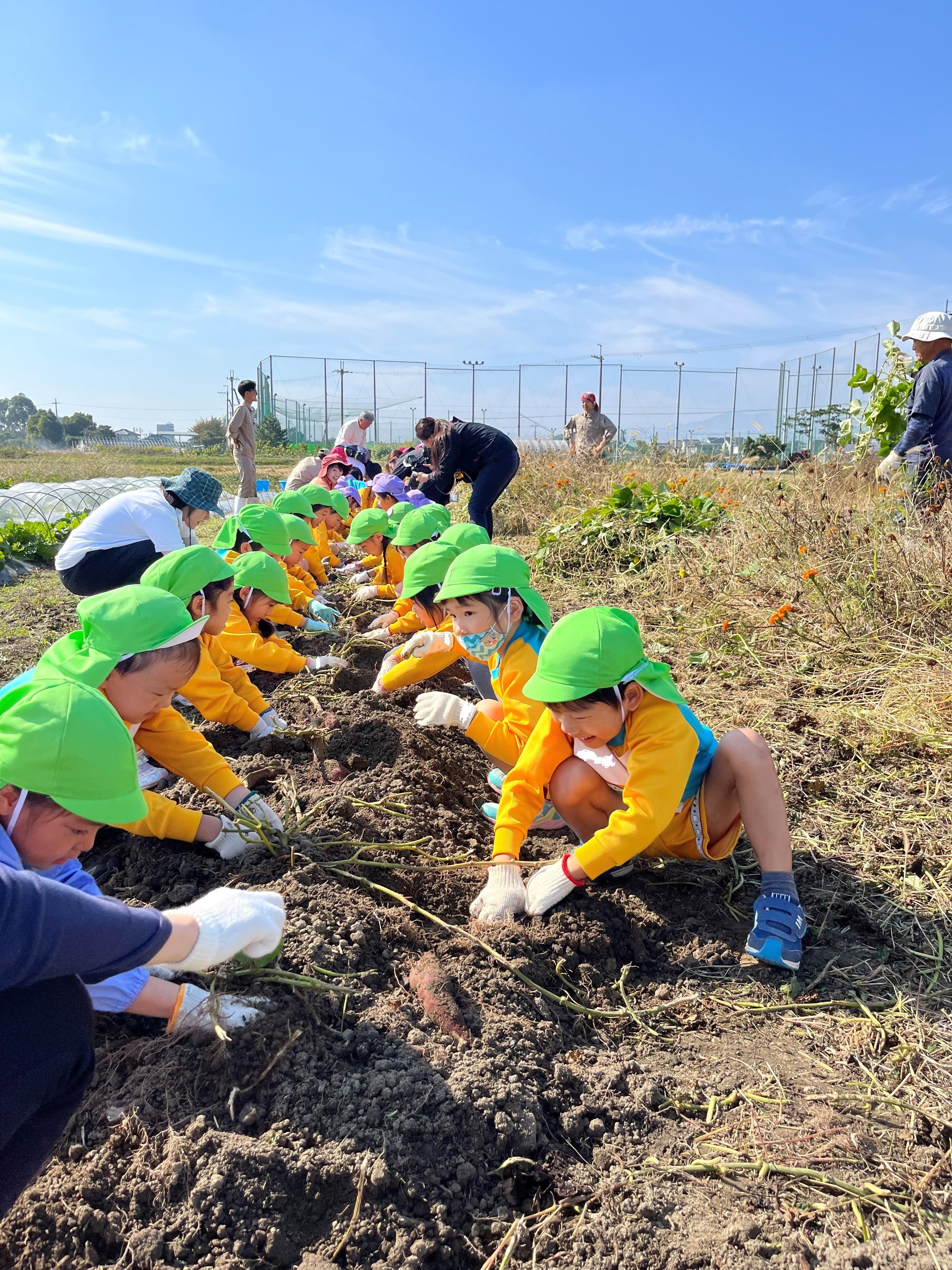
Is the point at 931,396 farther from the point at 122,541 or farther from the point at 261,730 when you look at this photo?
the point at 122,541

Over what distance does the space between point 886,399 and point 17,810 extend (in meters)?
6.12

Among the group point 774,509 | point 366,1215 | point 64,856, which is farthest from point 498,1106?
point 774,509

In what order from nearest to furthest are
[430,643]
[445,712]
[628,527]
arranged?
[445,712]
[430,643]
[628,527]

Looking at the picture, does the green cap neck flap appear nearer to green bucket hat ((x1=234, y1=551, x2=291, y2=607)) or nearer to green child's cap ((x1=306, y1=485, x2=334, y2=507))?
green bucket hat ((x1=234, y1=551, x2=291, y2=607))

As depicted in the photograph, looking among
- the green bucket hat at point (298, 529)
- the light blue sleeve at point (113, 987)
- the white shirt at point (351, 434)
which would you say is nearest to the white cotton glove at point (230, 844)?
the light blue sleeve at point (113, 987)

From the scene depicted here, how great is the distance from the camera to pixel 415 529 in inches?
183

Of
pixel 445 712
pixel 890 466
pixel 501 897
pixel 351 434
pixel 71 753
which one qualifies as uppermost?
pixel 351 434

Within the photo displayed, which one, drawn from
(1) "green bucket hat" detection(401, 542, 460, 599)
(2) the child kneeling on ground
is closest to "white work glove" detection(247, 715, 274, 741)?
(1) "green bucket hat" detection(401, 542, 460, 599)

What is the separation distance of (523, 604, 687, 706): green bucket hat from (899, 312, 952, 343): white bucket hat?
3.78 metres

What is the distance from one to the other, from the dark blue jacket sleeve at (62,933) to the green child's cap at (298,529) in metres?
4.13

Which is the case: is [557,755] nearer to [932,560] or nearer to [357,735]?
[357,735]

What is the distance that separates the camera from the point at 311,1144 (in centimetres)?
154

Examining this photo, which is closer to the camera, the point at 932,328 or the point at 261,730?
the point at 261,730

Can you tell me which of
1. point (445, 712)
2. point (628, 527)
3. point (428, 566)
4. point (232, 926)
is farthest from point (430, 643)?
point (628, 527)
